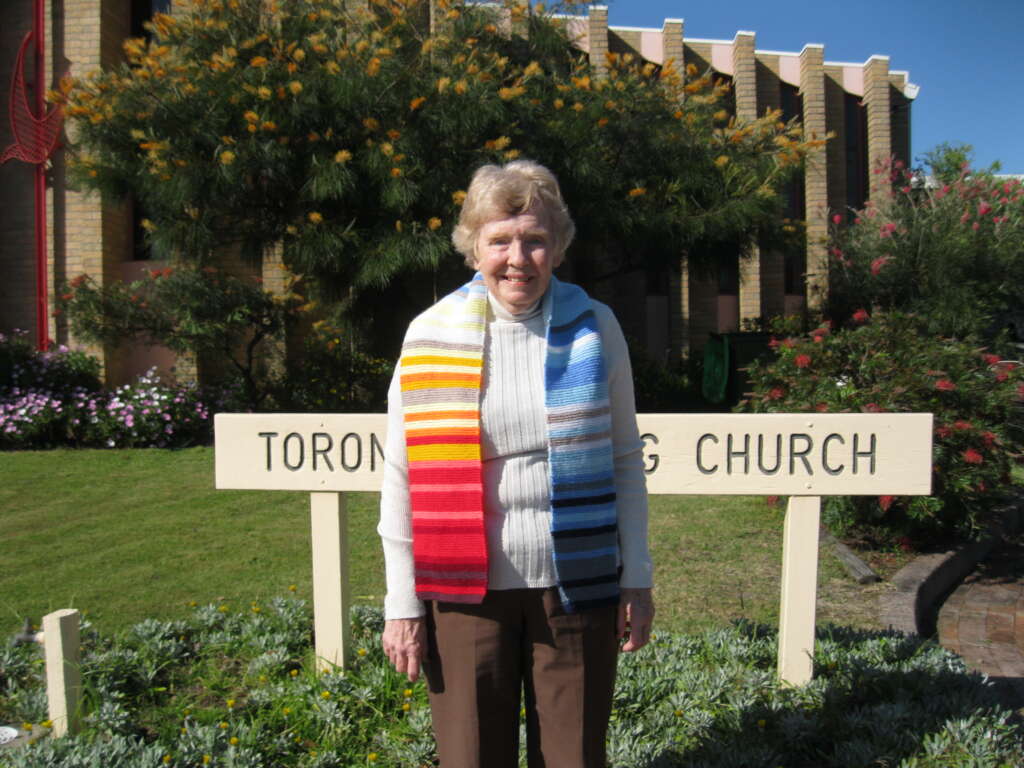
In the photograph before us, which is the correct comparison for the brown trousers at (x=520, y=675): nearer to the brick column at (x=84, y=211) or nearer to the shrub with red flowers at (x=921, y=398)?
the shrub with red flowers at (x=921, y=398)

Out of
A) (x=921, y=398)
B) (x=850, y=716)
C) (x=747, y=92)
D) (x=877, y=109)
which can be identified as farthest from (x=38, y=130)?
(x=877, y=109)

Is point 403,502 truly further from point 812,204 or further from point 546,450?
point 812,204

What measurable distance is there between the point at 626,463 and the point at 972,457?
4.02m

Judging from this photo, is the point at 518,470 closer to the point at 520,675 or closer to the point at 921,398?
the point at 520,675

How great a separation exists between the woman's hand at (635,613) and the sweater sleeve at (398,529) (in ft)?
1.56

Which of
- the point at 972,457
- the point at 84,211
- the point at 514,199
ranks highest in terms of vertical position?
the point at 84,211

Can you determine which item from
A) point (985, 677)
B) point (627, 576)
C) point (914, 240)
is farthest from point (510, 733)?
point (914, 240)

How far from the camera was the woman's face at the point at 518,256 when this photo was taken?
183 cm

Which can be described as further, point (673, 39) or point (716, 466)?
point (673, 39)

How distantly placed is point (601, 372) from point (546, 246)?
320 mm

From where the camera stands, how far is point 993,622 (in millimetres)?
4523

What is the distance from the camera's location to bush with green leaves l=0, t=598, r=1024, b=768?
2545 millimetres

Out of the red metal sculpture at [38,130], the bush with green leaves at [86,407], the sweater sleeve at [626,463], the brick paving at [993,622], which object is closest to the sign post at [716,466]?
the sweater sleeve at [626,463]

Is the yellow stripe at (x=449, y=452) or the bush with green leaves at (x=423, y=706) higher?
the yellow stripe at (x=449, y=452)
